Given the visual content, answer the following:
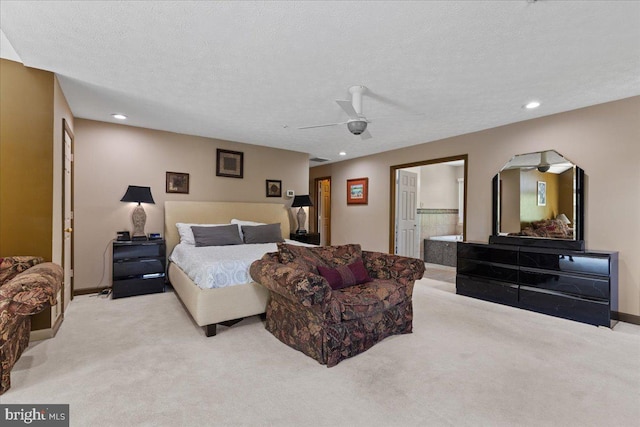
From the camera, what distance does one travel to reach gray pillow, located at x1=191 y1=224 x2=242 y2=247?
14.0 feet

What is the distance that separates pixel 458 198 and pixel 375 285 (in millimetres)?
6055

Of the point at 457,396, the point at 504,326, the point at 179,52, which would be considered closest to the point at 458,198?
the point at 504,326

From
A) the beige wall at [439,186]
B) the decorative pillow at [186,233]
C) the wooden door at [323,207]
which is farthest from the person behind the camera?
the wooden door at [323,207]

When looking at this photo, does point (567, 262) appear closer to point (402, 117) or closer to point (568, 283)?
point (568, 283)

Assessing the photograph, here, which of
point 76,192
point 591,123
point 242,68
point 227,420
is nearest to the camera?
point 227,420

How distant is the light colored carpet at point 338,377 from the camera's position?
1775mm

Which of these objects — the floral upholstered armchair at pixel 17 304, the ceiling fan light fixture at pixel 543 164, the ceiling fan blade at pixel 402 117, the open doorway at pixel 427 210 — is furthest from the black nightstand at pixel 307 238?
the floral upholstered armchair at pixel 17 304

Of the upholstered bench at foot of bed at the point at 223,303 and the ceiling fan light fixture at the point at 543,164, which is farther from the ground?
the ceiling fan light fixture at the point at 543,164

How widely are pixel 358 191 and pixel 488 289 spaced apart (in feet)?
11.5

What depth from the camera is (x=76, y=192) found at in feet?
13.7

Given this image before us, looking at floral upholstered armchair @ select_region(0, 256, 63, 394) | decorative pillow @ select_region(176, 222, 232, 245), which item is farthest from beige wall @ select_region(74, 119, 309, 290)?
floral upholstered armchair @ select_region(0, 256, 63, 394)

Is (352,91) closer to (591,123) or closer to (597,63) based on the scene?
(597,63)

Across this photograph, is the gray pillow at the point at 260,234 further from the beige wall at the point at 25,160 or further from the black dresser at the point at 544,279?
the black dresser at the point at 544,279

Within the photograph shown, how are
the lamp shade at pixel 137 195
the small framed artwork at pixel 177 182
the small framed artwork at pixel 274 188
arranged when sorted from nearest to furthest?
1. the lamp shade at pixel 137 195
2. the small framed artwork at pixel 177 182
3. the small framed artwork at pixel 274 188
